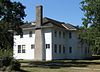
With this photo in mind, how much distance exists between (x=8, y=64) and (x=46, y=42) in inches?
1307

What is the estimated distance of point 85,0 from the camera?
45.5 meters

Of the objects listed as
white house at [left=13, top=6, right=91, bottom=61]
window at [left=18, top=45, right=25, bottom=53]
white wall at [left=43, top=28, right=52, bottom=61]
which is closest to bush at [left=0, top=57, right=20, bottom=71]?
white house at [left=13, top=6, right=91, bottom=61]

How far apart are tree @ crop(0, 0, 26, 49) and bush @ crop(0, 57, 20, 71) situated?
12724 millimetres

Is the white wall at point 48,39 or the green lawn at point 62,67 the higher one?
the white wall at point 48,39

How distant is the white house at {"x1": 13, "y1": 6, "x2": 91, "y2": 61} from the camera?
5916cm

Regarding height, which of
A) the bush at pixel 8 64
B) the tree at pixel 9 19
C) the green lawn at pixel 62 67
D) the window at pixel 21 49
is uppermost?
the tree at pixel 9 19

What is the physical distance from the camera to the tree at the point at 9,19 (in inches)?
1569

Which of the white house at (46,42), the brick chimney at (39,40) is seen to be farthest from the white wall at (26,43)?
the brick chimney at (39,40)

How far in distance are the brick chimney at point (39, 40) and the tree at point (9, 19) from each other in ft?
54.7

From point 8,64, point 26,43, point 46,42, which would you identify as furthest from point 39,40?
point 8,64

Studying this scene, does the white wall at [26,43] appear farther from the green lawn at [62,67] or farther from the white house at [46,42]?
the green lawn at [62,67]

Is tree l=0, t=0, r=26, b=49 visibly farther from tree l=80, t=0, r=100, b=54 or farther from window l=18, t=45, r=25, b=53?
window l=18, t=45, r=25, b=53

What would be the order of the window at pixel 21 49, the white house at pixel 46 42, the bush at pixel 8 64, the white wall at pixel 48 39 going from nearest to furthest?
1. the bush at pixel 8 64
2. the white wall at pixel 48 39
3. the white house at pixel 46 42
4. the window at pixel 21 49

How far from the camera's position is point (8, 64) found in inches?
1041
